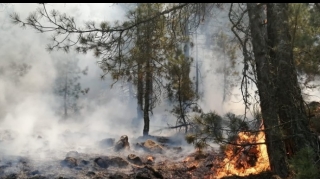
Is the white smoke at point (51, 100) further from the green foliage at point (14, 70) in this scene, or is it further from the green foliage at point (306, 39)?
the green foliage at point (306, 39)


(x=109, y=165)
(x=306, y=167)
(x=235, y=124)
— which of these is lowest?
(x=109, y=165)

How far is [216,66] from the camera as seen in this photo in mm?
30938

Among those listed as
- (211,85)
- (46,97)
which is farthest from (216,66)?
(46,97)

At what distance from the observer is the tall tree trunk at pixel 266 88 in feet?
15.8

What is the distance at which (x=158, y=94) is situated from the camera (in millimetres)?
14906

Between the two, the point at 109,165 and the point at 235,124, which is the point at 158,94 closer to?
the point at 109,165

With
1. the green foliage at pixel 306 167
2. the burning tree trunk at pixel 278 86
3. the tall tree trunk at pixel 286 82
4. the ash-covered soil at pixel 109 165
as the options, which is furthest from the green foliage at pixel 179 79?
the green foliage at pixel 306 167

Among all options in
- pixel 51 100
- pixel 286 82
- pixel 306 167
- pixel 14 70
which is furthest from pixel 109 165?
pixel 51 100

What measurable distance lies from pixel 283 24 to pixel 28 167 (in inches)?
272

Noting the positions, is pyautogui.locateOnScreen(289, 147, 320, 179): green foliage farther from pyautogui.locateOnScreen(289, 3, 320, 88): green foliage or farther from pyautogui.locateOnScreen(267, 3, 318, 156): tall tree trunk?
pyautogui.locateOnScreen(289, 3, 320, 88): green foliage

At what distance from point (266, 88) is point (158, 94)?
10128 mm

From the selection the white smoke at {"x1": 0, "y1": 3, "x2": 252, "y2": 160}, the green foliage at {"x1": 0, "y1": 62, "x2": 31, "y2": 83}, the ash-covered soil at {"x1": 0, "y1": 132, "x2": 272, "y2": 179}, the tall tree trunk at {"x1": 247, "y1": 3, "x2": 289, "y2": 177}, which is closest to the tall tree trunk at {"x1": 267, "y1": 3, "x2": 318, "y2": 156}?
the tall tree trunk at {"x1": 247, "y1": 3, "x2": 289, "y2": 177}

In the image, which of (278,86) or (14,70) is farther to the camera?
(14,70)

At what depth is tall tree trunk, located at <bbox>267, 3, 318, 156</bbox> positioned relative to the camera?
4.32 meters
